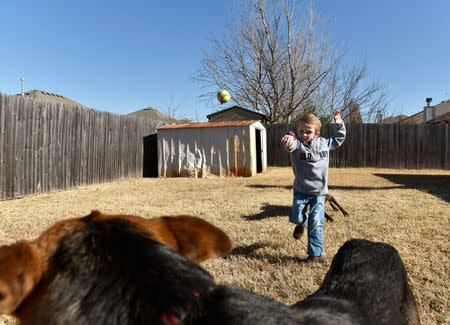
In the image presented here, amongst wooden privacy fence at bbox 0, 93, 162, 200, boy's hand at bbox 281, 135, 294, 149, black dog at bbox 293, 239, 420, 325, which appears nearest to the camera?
black dog at bbox 293, 239, 420, 325

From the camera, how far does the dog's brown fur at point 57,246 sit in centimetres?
61

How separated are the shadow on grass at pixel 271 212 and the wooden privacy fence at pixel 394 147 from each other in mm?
10613

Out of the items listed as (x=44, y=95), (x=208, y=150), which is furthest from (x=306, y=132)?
(x=44, y=95)

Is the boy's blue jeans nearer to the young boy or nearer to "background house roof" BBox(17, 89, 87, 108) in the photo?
the young boy

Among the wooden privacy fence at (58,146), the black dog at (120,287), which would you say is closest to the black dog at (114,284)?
the black dog at (120,287)

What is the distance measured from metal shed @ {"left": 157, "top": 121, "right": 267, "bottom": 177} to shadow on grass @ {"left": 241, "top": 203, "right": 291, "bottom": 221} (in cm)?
571

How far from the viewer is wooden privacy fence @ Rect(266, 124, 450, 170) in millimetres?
14406

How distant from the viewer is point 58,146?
8.01m

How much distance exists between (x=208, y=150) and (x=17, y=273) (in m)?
11.3

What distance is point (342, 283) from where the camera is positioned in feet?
3.84

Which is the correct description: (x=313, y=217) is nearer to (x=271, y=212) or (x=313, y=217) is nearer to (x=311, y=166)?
(x=311, y=166)

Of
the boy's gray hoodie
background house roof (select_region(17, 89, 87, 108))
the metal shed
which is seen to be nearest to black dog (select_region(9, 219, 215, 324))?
the boy's gray hoodie

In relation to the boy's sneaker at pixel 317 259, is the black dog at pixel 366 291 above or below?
above

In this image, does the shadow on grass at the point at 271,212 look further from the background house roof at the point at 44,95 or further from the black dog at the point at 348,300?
the background house roof at the point at 44,95
